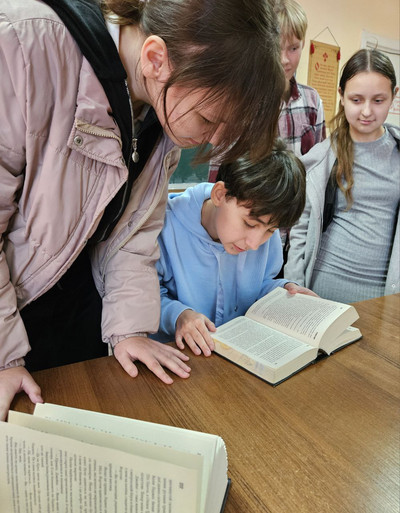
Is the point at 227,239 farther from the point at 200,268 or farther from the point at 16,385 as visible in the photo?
the point at 16,385

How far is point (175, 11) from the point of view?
0.56 m

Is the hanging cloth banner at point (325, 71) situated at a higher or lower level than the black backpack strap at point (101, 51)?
higher

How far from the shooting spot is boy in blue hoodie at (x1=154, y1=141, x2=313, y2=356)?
3.43 ft

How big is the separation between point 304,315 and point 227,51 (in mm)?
617

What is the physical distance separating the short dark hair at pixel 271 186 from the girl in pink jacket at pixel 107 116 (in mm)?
282

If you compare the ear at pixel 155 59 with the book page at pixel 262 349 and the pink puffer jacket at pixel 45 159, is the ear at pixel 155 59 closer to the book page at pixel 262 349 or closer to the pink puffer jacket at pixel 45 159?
the pink puffer jacket at pixel 45 159

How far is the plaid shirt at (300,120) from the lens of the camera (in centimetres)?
170

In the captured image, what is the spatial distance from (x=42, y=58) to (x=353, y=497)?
0.72m

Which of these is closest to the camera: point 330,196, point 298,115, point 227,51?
point 227,51

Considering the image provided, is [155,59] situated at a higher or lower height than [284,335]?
higher

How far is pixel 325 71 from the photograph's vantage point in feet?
9.59

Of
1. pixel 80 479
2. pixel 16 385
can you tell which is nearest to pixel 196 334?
pixel 16 385

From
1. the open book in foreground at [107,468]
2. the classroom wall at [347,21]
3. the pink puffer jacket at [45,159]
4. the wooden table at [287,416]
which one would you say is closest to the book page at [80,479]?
the open book in foreground at [107,468]

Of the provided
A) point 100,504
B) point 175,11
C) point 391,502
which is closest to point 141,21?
point 175,11
